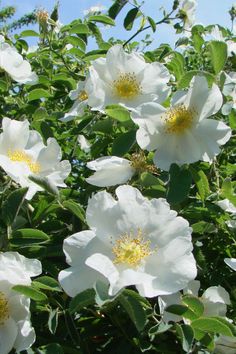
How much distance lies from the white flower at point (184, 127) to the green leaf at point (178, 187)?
0.17ft

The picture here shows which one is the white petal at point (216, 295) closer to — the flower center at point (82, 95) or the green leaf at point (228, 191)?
the green leaf at point (228, 191)

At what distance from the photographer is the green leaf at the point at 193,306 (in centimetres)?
116

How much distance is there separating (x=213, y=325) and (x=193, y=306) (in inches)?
2.6

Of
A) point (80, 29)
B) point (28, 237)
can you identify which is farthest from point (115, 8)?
point (28, 237)

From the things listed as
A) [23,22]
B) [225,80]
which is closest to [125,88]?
[225,80]

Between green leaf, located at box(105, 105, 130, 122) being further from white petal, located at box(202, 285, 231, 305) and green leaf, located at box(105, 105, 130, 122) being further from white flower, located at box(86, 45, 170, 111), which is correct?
white petal, located at box(202, 285, 231, 305)

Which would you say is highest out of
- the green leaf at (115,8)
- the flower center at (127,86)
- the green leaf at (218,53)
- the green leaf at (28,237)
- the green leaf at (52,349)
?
the green leaf at (115,8)

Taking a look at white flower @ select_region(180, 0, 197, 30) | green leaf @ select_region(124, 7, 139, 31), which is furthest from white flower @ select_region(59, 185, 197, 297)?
white flower @ select_region(180, 0, 197, 30)

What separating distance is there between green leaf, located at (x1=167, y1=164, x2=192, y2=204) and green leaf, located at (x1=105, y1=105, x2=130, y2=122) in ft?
0.66

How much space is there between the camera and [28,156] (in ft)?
4.95

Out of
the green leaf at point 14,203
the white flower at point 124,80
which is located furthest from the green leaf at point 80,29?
the green leaf at point 14,203

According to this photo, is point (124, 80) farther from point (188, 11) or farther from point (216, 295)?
point (188, 11)

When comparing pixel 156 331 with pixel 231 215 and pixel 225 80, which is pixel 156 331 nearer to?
pixel 231 215

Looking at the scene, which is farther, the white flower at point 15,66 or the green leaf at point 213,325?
the white flower at point 15,66
